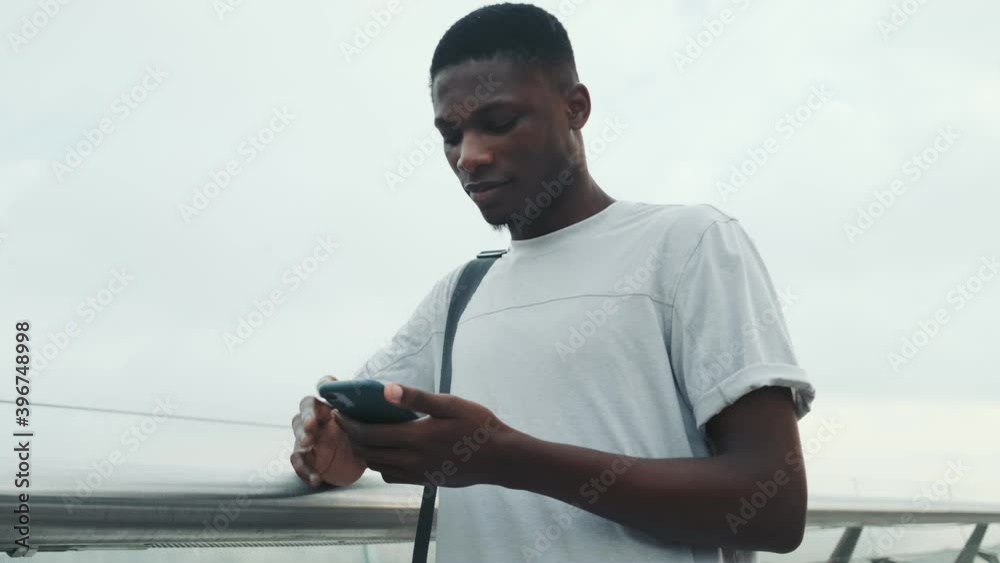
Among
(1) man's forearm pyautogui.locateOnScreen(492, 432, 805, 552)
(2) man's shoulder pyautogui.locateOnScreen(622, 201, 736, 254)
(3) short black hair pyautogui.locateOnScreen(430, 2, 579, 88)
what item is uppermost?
(3) short black hair pyautogui.locateOnScreen(430, 2, 579, 88)

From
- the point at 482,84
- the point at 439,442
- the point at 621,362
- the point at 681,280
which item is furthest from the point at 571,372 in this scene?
the point at 482,84

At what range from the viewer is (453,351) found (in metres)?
1.73

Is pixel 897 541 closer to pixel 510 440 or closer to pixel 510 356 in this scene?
pixel 510 356

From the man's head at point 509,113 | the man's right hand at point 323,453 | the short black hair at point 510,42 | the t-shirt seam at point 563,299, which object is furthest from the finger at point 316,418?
the short black hair at point 510,42

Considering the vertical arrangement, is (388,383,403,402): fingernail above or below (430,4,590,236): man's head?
below

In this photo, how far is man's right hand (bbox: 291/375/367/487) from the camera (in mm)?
1513

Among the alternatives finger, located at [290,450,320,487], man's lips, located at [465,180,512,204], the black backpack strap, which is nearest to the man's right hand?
finger, located at [290,450,320,487]

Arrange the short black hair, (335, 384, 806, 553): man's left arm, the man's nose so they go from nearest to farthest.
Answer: (335, 384, 806, 553): man's left arm < the man's nose < the short black hair

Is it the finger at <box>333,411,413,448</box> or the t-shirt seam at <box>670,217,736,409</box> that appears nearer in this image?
the finger at <box>333,411,413,448</box>

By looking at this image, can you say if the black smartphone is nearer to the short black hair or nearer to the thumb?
the thumb

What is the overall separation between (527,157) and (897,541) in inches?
84.4

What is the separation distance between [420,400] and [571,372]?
38cm

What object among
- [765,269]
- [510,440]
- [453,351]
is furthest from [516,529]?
[765,269]

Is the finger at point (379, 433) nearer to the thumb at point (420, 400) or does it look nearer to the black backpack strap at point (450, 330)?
the thumb at point (420, 400)
